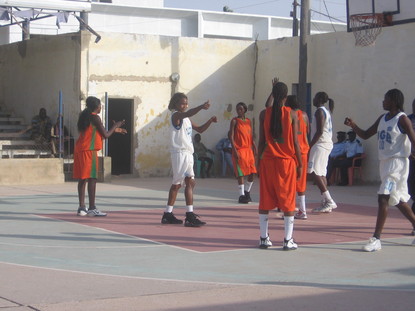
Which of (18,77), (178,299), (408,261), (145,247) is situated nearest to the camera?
(178,299)

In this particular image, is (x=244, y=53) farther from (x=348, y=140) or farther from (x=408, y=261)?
(x=408, y=261)

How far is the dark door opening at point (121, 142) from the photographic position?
74.9 feet

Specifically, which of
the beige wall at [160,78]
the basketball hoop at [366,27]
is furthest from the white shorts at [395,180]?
the beige wall at [160,78]

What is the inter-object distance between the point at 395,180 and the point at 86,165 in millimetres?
5173

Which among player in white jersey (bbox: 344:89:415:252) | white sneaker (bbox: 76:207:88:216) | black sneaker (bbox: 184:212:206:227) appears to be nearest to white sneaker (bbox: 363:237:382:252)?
player in white jersey (bbox: 344:89:415:252)

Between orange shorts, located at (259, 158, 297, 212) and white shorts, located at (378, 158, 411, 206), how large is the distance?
1063 mm

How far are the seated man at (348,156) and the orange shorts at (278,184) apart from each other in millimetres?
11016

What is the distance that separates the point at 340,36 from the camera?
2158cm

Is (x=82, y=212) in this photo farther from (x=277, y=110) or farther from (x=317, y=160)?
(x=277, y=110)

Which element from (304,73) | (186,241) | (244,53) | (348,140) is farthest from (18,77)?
(186,241)

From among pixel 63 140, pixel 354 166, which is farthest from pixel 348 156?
pixel 63 140

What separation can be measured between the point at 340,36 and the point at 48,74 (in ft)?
27.4

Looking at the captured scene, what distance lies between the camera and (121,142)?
75.6ft

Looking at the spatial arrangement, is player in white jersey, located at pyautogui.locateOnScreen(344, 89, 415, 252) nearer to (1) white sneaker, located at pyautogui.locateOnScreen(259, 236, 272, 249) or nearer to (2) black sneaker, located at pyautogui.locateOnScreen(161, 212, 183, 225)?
(1) white sneaker, located at pyautogui.locateOnScreen(259, 236, 272, 249)
